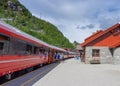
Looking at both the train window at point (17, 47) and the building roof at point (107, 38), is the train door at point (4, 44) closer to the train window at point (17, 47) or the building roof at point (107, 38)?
the train window at point (17, 47)

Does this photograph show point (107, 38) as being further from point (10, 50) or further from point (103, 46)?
point (10, 50)

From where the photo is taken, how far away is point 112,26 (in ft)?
124

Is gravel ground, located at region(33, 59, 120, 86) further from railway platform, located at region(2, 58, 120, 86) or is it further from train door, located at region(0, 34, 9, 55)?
train door, located at region(0, 34, 9, 55)

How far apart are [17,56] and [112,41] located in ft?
86.2

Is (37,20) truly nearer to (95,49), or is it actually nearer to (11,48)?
(95,49)

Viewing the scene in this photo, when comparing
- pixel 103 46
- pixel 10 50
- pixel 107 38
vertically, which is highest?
pixel 107 38

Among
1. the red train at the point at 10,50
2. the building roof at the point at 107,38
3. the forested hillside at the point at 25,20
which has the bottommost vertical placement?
the red train at the point at 10,50

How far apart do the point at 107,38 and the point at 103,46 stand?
1.49 m

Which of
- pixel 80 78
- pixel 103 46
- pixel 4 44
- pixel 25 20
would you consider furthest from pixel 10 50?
pixel 25 20

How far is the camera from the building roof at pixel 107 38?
123 feet

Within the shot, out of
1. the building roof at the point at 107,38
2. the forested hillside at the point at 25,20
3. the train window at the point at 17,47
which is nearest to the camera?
the train window at the point at 17,47

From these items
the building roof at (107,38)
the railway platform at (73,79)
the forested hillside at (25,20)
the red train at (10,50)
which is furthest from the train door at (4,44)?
the forested hillside at (25,20)

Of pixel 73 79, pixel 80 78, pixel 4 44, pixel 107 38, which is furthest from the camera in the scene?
pixel 107 38

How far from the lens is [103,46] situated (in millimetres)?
37594
